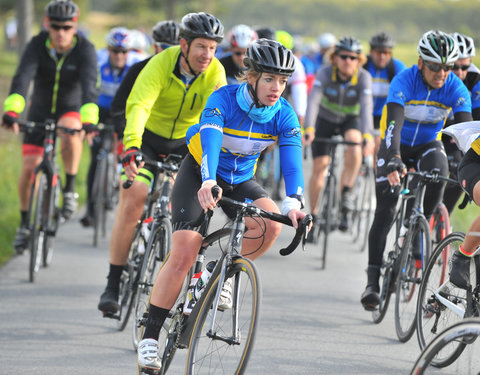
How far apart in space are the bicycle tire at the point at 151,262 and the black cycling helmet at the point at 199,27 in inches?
52.3

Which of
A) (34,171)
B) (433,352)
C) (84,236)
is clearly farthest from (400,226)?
(84,236)

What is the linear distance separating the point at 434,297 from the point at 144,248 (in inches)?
83.8

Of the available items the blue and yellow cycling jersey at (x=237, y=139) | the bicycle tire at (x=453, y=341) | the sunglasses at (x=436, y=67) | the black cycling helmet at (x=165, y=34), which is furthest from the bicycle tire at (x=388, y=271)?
the black cycling helmet at (x=165, y=34)

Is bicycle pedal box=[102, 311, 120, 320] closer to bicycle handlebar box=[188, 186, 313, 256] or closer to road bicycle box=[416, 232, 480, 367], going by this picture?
bicycle handlebar box=[188, 186, 313, 256]

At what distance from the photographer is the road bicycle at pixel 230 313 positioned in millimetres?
4188

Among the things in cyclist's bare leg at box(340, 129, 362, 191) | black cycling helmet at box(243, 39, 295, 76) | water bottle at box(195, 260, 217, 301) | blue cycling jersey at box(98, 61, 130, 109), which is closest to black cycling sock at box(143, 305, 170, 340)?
water bottle at box(195, 260, 217, 301)

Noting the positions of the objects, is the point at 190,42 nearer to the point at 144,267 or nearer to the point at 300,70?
the point at 144,267

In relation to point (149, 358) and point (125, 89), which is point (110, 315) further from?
point (125, 89)

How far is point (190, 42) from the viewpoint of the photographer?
19.5 feet

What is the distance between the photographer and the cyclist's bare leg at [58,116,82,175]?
848 centimetres

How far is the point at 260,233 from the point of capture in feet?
16.2

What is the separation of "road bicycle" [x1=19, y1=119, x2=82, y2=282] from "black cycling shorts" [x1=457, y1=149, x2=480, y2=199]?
4.10 metres

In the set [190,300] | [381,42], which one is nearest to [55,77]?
[190,300]

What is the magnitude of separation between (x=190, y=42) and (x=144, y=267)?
164cm
